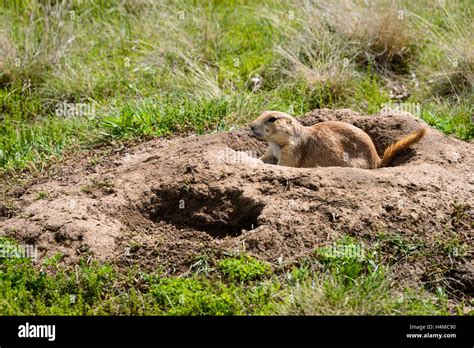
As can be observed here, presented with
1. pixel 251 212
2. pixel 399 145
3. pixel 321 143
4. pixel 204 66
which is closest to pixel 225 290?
pixel 251 212

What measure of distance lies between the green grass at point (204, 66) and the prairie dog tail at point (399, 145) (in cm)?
130

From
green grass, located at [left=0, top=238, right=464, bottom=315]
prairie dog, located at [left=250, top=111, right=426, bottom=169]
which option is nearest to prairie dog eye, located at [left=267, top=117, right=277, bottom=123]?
prairie dog, located at [left=250, top=111, right=426, bottom=169]

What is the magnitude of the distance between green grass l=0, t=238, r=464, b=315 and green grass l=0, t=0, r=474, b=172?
240 centimetres

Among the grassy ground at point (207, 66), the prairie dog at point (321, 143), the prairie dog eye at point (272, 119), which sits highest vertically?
the prairie dog eye at point (272, 119)

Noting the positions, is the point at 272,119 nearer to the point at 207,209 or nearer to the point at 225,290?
the point at 207,209

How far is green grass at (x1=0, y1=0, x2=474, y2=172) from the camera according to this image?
796cm

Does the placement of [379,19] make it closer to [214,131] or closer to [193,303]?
[214,131]

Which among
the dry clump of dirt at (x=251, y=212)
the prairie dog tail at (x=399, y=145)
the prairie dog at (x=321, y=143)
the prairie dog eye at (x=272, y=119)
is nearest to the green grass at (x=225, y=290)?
the dry clump of dirt at (x=251, y=212)

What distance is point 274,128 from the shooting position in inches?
262

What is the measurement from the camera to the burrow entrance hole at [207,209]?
19.1 ft

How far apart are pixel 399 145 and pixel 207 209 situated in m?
1.84

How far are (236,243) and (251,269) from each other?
33cm

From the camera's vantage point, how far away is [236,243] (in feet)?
17.9

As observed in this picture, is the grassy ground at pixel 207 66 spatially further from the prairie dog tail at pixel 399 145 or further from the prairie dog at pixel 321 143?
the prairie dog tail at pixel 399 145
